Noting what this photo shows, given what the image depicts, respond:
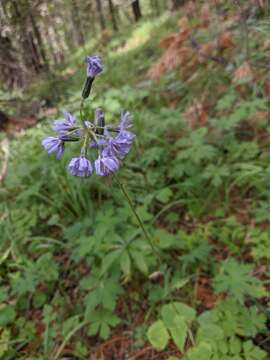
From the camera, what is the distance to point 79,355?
2.13 m

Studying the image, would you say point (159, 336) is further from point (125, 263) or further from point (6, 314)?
point (6, 314)

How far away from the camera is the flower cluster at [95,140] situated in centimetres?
158

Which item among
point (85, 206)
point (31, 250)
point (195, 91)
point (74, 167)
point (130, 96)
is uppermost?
point (74, 167)

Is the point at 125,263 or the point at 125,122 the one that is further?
the point at 125,263

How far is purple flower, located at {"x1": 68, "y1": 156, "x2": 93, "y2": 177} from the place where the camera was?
1.59 m

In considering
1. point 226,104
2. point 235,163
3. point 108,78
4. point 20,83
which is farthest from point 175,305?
point 20,83

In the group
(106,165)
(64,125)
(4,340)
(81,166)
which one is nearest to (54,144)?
(64,125)

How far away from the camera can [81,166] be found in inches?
62.4

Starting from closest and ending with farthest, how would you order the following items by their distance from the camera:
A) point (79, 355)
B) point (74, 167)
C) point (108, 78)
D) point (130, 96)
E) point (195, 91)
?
point (74, 167) → point (79, 355) → point (130, 96) → point (195, 91) → point (108, 78)

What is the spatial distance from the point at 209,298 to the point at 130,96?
93.7 inches

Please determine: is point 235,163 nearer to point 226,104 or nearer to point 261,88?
point 226,104

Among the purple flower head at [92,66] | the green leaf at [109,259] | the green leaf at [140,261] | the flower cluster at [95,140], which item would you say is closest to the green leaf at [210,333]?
the green leaf at [140,261]

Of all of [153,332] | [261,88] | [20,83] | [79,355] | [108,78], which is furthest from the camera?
[20,83]

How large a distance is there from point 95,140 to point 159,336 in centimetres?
124
